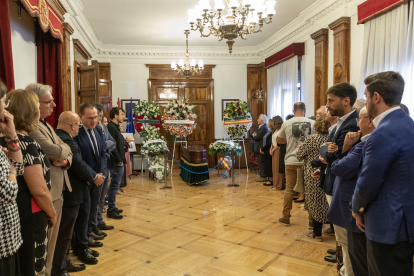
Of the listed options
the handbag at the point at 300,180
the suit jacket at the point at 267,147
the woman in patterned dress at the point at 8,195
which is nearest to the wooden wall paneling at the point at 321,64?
the suit jacket at the point at 267,147

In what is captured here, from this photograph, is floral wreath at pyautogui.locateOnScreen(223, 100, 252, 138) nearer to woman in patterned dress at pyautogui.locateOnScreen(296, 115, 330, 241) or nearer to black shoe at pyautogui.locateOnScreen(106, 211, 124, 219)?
black shoe at pyautogui.locateOnScreen(106, 211, 124, 219)

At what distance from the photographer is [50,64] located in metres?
5.06

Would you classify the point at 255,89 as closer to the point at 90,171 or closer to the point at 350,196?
the point at 90,171

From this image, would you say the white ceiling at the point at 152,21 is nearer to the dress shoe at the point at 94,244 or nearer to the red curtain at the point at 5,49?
the red curtain at the point at 5,49

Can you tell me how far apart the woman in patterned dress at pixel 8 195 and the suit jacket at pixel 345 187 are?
77.9 inches

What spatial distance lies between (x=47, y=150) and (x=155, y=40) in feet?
24.4

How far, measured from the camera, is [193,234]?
420cm

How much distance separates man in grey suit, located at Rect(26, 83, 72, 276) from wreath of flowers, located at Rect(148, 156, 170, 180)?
5.33 m

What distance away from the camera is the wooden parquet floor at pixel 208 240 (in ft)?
10.5

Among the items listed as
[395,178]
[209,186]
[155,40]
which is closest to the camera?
[395,178]

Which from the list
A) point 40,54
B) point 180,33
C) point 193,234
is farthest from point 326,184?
point 180,33

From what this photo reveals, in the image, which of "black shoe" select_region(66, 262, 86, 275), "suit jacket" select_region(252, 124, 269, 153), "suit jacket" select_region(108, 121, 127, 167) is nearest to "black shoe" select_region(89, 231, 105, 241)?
"black shoe" select_region(66, 262, 86, 275)

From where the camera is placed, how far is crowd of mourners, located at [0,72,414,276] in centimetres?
176

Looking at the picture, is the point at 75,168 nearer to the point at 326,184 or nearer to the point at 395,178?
the point at 326,184
